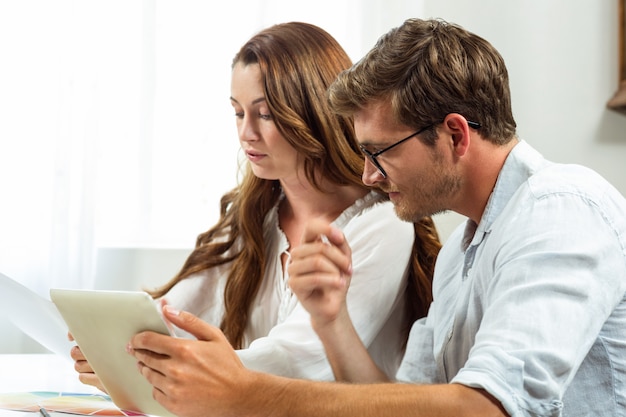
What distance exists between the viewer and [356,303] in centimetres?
163

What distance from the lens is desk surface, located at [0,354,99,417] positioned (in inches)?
59.1

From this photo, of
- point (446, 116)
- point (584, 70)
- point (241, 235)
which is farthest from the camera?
point (584, 70)

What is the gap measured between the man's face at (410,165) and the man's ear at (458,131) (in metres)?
0.01

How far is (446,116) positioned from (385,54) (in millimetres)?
145

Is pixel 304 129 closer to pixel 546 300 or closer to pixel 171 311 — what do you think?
Answer: pixel 171 311

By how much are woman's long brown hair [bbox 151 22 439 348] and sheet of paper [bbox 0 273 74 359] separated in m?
0.39

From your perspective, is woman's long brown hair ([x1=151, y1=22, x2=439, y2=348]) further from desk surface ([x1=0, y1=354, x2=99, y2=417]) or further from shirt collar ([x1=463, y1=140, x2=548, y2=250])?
shirt collar ([x1=463, y1=140, x2=548, y2=250])

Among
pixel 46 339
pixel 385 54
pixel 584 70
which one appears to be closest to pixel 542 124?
pixel 584 70

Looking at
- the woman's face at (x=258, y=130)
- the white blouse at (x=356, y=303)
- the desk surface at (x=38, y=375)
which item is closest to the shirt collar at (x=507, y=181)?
the white blouse at (x=356, y=303)

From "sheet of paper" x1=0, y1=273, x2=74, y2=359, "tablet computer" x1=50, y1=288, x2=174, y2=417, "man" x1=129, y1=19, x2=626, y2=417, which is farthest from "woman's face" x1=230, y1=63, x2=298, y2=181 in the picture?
"tablet computer" x1=50, y1=288, x2=174, y2=417

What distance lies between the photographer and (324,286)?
4.51ft

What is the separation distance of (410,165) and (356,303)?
1.34ft

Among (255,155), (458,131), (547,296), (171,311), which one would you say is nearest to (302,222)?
(255,155)

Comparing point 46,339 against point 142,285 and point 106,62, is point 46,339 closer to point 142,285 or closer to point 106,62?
point 142,285
